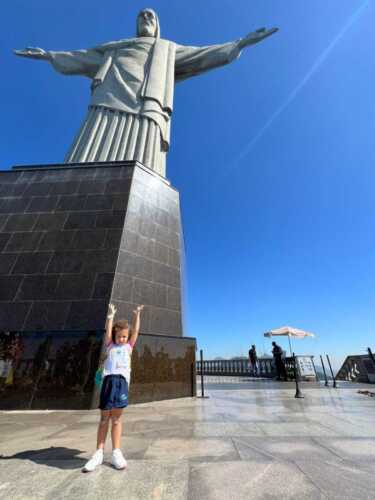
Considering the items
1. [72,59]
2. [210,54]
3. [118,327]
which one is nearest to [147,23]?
[210,54]

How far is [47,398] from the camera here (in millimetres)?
5629

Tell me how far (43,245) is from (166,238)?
4348mm

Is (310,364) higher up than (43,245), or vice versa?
(43,245)

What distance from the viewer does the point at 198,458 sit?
103 inches

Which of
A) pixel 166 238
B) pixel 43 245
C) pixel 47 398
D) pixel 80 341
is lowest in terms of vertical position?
pixel 47 398

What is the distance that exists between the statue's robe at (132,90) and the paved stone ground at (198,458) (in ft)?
36.6

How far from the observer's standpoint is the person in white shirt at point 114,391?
95.1 inches

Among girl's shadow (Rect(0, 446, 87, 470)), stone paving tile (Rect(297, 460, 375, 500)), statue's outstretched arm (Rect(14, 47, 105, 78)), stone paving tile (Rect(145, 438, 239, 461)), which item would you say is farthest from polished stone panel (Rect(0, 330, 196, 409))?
statue's outstretched arm (Rect(14, 47, 105, 78))

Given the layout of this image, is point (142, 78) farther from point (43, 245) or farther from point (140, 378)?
point (140, 378)

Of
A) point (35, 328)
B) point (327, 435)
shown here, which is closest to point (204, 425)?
point (327, 435)

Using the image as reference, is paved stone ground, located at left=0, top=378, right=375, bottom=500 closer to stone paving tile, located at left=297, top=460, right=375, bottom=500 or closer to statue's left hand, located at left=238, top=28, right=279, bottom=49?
stone paving tile, located at left=297, top=460, right=375, bottom=500

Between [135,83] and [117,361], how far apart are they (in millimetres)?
15980

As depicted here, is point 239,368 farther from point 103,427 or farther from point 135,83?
point 135,83

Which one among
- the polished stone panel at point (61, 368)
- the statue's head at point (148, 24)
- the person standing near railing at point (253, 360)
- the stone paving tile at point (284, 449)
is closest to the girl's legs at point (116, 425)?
the stone paving tile at point (284, 449)
